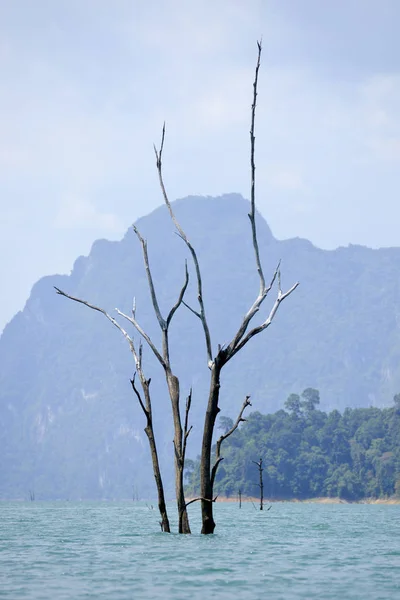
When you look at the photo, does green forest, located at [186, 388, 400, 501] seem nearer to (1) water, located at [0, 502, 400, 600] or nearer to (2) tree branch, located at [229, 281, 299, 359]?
(1) water, located at [0, 502, 400, 600]

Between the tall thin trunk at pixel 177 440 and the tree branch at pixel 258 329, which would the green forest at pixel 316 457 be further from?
the tree branch at pixel 258 329

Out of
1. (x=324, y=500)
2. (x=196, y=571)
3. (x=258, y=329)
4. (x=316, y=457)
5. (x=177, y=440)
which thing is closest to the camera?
(x=196, y=571)

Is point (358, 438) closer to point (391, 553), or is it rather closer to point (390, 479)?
point (390, 479)

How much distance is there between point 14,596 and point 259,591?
3939mm

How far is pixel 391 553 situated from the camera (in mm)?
26797

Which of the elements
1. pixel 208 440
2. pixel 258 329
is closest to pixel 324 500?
pixel 208 440

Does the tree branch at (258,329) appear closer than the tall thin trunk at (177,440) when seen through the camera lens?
Yes

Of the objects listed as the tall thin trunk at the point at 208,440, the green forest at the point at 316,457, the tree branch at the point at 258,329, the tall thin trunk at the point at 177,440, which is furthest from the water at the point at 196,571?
the green forest at the point at 316,457

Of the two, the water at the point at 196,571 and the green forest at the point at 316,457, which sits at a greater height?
the green forest at the point at 316,457

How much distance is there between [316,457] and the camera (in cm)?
17900

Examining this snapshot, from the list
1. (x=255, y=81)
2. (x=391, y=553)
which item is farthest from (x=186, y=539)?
(x=255, y=81)

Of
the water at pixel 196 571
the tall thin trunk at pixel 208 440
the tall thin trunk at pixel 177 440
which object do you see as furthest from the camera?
the tall thin trunk at pixel 177 440

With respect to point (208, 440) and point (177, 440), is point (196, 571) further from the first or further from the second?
point (177, 440)

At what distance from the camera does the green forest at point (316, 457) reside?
16962 cm
